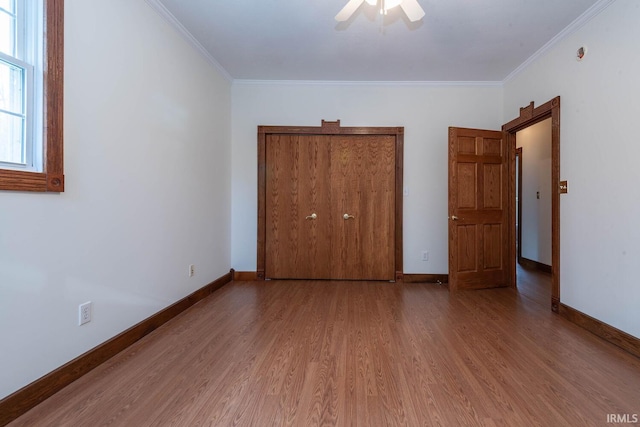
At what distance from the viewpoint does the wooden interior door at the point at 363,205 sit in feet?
13.0

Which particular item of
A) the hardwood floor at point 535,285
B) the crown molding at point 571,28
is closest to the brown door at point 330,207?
the hardwood floor at point 535,285

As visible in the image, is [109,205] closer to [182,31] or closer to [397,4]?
[182,31]

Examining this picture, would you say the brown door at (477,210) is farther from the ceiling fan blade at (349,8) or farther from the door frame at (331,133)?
the ceiling fan blade at (349,8)

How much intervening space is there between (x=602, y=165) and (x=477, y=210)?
1.36 m

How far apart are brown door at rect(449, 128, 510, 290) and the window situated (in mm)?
3528

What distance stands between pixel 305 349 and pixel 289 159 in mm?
2568

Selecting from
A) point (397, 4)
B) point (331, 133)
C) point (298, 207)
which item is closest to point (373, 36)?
point (397, 4)

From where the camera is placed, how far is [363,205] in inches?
156

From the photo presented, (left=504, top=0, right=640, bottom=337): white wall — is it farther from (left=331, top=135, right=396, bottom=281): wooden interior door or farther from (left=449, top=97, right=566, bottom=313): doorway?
(left=331, top=135, right=396, bottom=281): wooden interior door

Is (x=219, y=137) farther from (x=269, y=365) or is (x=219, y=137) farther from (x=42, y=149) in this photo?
(x=269, y=365)
